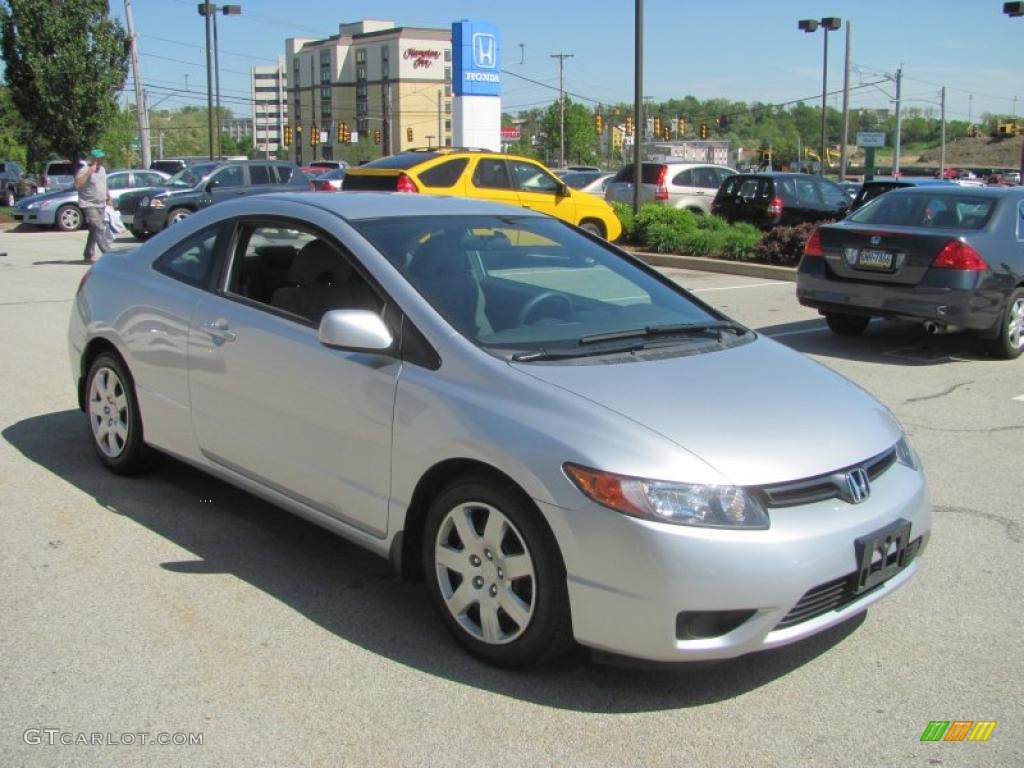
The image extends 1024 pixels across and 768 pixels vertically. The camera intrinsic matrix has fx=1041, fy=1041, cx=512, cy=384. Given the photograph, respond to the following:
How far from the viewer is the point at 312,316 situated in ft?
14.1

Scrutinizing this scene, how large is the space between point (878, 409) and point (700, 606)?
4.30 feet

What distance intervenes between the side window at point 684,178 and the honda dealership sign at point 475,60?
38.1 feet

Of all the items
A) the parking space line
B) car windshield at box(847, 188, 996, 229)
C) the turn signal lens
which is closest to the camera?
car windshield at box(847, 188, 996, 229)

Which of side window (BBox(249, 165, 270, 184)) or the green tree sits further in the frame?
the green tree

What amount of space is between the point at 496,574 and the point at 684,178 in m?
20.0

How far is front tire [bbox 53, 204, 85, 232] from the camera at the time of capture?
2466cm

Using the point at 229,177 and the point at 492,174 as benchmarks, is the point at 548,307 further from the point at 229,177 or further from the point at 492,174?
the point at 229,177

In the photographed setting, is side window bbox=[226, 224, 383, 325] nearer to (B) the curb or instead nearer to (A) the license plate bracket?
(A) the license plate bracket

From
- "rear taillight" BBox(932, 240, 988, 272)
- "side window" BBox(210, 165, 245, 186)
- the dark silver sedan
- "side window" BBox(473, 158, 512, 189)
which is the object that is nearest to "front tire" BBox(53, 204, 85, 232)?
"side window" BBox(210, 165, 245, 186)

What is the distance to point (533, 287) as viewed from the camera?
14.9 ft

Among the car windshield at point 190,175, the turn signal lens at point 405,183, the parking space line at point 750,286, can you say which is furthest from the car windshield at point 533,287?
the car windshield at point 190,175

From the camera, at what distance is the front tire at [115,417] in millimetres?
5289

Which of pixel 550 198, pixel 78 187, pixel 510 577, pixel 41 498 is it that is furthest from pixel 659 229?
pixel 510 577

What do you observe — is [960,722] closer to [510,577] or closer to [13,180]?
[510,577]
